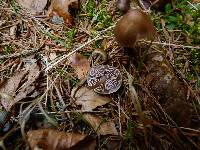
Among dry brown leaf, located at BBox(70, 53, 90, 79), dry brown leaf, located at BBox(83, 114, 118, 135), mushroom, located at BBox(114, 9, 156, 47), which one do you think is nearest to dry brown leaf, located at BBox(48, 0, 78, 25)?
dry brown leaf, located at BBox(70, 53, 90, 79)

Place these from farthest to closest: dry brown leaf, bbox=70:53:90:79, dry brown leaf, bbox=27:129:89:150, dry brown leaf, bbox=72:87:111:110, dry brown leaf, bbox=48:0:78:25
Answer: dry brown leaf, bbox=48:0:78:25 < dry brown leaf, bbox=70:53:90:79 < dry brown leaf, bbox=72:87:111:110 < dry brown leaf, bbox=27:129:89:150

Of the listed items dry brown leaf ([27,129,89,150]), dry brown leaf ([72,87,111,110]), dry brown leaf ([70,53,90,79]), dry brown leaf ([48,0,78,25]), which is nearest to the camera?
dry brown leaf ([27,129,89,150])

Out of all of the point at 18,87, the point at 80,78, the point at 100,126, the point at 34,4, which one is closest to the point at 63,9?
the point at 34,4

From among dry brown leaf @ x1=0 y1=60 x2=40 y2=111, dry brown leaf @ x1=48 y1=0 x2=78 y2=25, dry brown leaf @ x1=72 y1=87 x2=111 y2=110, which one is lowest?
dry brown leaf @ x1=72 y1=87 x2=111 y2=110

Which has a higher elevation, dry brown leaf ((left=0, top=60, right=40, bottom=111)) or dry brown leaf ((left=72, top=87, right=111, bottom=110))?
dry brown leaf ((left=0, top=60, right=40, bottom=111))

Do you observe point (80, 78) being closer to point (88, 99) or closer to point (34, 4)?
point (88, 99)

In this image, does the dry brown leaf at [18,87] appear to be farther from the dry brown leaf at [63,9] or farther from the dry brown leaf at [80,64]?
the dry brown leaf at [63,9]

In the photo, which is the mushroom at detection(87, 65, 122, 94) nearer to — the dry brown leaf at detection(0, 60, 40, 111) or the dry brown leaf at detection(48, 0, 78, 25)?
the dry brown leaf at detection(0, 60, 40, 111)

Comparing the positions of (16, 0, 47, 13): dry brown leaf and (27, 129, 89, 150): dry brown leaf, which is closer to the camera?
(27, 129, 89, 150): dry brown leaf

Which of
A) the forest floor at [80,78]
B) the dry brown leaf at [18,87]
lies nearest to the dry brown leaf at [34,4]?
the forest floor at [80,78]
